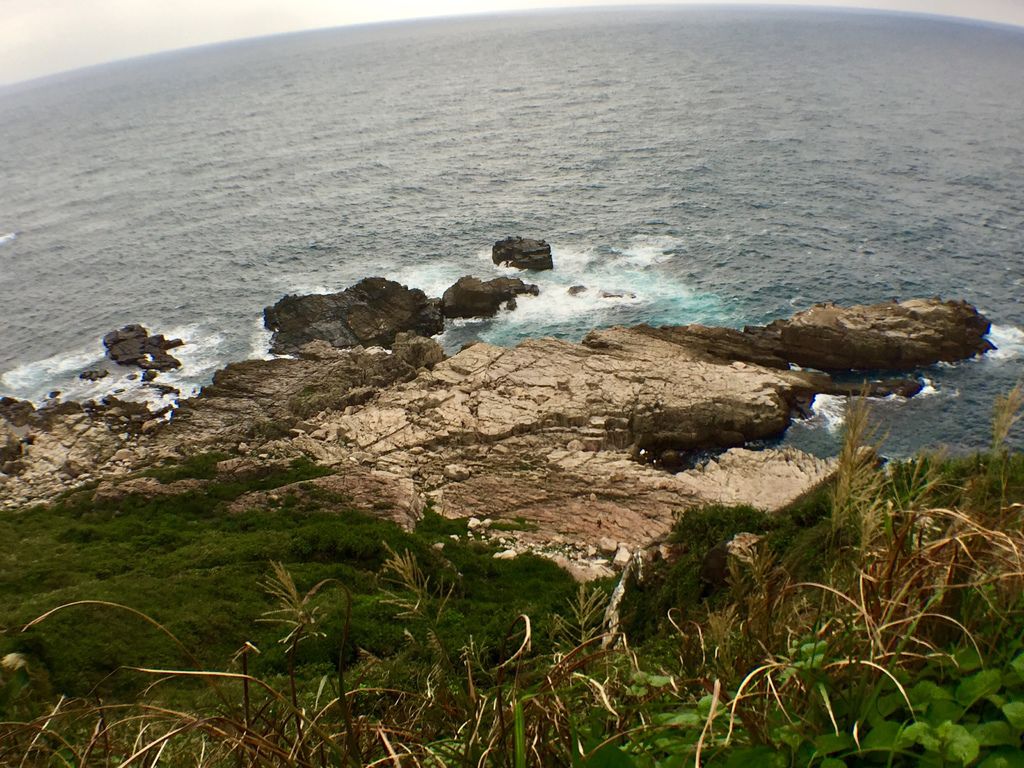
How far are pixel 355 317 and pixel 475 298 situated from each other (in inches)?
394

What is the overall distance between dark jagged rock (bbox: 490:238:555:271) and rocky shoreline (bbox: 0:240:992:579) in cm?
1611

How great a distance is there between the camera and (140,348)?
53875mm

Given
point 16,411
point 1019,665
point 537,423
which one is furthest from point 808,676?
point 16,411

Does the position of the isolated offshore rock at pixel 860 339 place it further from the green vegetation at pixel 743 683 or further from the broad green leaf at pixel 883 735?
the broad green leaf at pixel 883 735

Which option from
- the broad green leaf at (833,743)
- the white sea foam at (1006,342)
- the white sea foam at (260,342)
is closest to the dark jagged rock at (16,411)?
the white sea foam at (260,342)

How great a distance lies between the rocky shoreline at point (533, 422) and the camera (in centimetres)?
3125

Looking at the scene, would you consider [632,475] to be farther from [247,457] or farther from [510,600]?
[247,457]

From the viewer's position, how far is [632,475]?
33062 mm

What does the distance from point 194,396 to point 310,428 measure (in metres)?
13.1

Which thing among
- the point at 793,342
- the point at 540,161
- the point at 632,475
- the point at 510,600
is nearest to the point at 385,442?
the point at 632,475

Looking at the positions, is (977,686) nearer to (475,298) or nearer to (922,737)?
(922,737)

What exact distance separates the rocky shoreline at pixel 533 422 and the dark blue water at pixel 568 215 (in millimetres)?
4337

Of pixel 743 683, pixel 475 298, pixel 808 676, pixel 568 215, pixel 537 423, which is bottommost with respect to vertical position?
pixel 537 423

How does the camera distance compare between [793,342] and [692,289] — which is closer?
[793,342]
